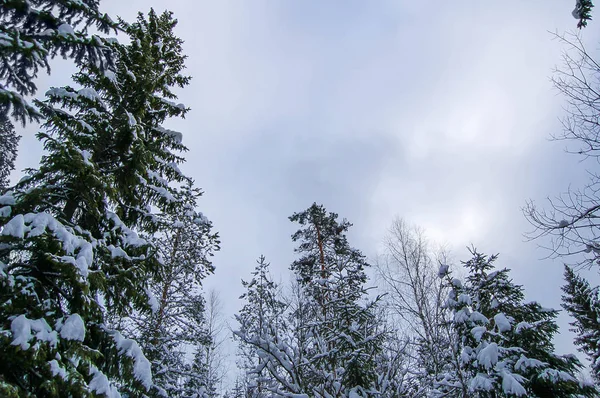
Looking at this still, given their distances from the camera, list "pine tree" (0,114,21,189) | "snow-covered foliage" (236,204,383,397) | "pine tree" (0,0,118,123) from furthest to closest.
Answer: "pine tree" (0,114,21,189)
"snow-covered foliage" (236,204,383,397)
"pine tree" (0,0,118,123)

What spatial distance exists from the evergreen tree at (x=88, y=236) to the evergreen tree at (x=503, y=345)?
6.45m

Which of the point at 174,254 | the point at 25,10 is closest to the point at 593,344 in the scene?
the point at 174,254

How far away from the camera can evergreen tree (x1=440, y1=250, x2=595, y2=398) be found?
6523mm

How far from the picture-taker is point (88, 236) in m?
5.50

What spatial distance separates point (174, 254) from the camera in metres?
12.5

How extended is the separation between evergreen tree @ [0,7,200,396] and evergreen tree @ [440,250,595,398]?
6451mm

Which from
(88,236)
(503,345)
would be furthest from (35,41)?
(503,345)

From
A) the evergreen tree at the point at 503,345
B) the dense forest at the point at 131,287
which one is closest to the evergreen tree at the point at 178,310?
the dense forest at the point at 131,287

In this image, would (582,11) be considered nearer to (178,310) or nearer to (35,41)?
(35,41)

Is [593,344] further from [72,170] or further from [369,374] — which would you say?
[72,170]

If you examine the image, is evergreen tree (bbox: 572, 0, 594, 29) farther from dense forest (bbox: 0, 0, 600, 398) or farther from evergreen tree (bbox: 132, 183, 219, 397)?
evergreen tree (bbox: 132, 183, 219, 397)

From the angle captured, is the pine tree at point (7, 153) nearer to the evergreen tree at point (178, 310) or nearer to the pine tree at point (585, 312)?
the evergreen tree at point (178, 310)

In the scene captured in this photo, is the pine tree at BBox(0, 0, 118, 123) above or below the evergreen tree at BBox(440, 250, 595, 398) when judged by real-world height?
above

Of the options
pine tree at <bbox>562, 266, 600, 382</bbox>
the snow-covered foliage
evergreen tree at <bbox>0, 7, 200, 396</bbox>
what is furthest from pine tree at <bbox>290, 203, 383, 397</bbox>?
Answer: pine tree at <bbox>562, 266, 600, 382</bbox>
